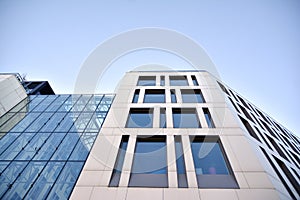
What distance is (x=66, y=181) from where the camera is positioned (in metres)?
10.1

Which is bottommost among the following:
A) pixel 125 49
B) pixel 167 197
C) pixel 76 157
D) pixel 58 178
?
pixel 167 197

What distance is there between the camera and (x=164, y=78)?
19516 millimetres

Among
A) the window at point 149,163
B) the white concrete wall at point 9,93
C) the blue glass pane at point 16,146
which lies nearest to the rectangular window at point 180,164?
the window at point 149,163

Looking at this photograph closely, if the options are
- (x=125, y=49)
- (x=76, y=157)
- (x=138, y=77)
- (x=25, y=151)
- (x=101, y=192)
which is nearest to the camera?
(x=101, y=192)

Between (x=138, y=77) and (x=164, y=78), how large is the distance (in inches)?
122

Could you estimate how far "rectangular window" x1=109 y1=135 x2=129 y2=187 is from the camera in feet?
28.3

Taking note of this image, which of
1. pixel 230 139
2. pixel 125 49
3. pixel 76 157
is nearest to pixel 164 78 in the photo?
pixel 125 49

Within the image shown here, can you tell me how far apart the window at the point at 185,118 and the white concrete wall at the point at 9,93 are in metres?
17.3

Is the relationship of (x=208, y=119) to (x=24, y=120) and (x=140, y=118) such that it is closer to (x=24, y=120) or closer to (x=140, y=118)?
(x=140, y=118)

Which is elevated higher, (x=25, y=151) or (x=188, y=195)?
(x=25, y=151)

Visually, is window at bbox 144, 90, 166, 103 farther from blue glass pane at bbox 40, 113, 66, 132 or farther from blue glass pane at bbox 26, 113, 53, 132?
blue glass pane at bbox 26, 113, 53, 132

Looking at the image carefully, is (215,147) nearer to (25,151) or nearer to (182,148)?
(182,148)

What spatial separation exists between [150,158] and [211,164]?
12.0 feet

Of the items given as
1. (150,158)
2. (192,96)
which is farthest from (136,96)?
(150,158)
